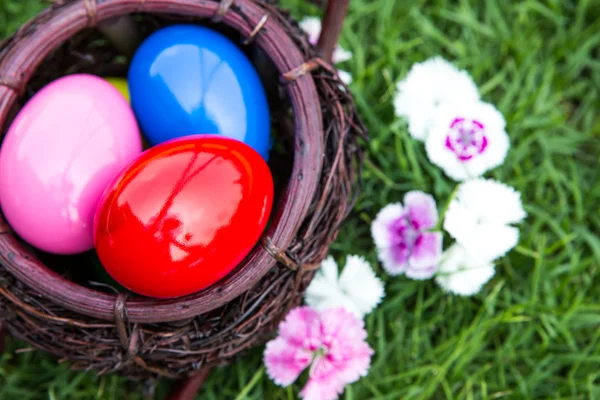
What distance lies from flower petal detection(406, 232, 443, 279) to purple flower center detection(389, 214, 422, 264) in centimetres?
2

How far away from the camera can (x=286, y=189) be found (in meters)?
1.00

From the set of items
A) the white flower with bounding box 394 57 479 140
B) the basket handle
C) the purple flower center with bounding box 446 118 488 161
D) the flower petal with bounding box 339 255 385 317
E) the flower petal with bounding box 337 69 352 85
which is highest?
the flower petal with bounding box 337 69 352 85

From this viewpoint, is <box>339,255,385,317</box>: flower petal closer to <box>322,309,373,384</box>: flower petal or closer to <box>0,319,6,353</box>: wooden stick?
<box>322,309,373,384</box>: flower petal

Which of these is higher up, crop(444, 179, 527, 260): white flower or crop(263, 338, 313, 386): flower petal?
crop(444, 179, 527, 260): white flower

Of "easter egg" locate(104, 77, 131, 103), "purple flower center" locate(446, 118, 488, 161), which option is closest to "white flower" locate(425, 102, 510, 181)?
"purple flower center" locate(446, 118, 488, 161)

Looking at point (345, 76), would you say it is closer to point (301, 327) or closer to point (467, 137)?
point (467, 137)

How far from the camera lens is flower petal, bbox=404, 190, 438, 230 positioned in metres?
1.26

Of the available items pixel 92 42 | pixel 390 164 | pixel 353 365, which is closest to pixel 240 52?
pixel 92 42

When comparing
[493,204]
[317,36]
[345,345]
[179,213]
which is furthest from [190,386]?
[317,36]

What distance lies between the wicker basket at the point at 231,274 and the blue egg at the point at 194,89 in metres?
0.05

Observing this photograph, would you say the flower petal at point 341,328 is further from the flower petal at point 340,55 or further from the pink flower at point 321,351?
the flower petal at point 340,55

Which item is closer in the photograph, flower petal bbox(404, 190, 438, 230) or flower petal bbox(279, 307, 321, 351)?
flower petal bbox(279, 307, 321, 351)

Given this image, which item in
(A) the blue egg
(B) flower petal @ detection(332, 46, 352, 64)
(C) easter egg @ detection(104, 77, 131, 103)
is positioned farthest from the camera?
(B) flower petal @ detection(332, 46, 352, 64)

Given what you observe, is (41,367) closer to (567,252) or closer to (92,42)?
A: (92,42)
